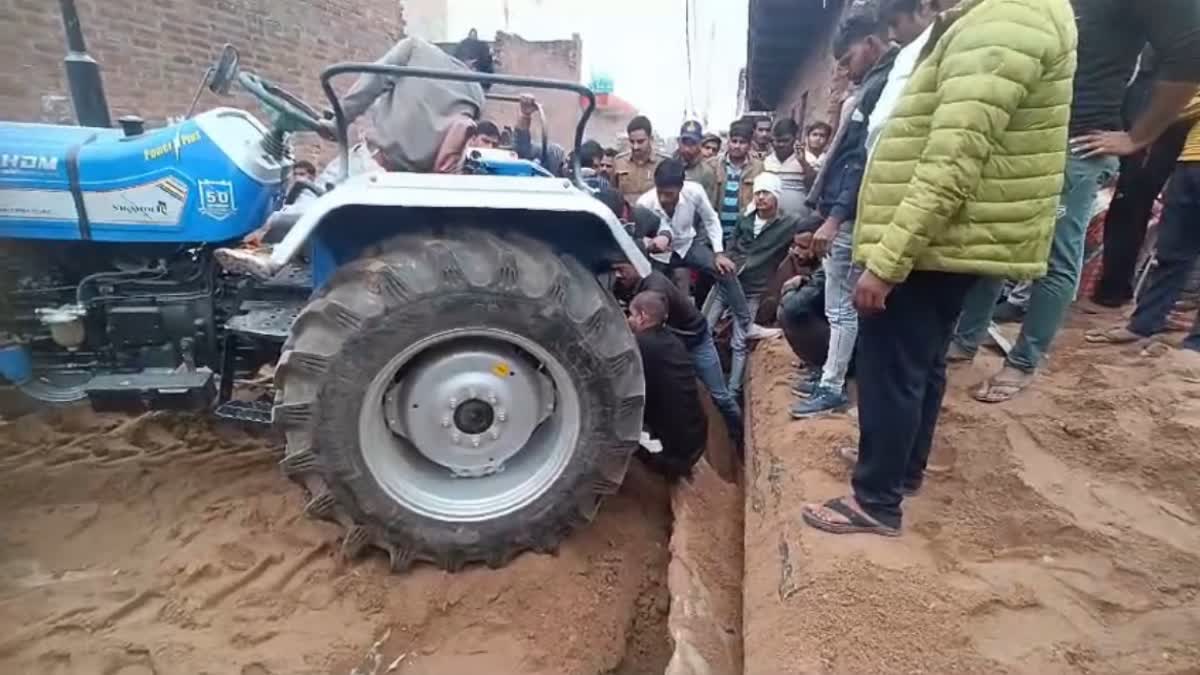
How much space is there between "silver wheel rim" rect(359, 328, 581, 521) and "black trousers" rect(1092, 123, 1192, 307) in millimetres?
2876

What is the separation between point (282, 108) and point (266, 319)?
804 millimetres

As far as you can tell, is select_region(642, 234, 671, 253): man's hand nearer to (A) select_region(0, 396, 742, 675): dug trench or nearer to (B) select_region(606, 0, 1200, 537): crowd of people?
(B) select_region(606, 0, 1200, 537): crowd of people

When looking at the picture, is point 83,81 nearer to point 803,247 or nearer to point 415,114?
point 415,114

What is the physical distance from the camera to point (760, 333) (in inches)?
158

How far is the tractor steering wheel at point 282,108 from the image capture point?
8.77ft

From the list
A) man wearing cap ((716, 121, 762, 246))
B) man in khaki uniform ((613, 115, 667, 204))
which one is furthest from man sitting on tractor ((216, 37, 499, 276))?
man in khaki uniform ((613, 115, 667, 204))

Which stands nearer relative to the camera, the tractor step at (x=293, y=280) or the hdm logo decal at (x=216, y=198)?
the hdm logo decal at (x=216, y=198)

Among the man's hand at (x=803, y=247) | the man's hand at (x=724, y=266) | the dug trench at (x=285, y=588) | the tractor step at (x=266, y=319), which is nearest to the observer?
the dug trench at (x=285, y=588)

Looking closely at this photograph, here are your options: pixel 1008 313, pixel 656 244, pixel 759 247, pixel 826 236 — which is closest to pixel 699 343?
pixel 656 244

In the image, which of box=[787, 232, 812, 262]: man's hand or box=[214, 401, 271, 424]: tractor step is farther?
box=[787, 232, 812, 262]: man's hand

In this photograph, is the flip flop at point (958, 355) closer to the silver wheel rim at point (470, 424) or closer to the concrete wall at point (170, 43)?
the silver wheel rim at point (470, 424)

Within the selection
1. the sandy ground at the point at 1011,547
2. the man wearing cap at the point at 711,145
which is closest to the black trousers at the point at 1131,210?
the sandy ground at the point at 1011,547

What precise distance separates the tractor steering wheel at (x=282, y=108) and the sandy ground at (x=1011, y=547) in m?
2.13

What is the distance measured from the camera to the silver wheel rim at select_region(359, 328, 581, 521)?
87.7 inches
